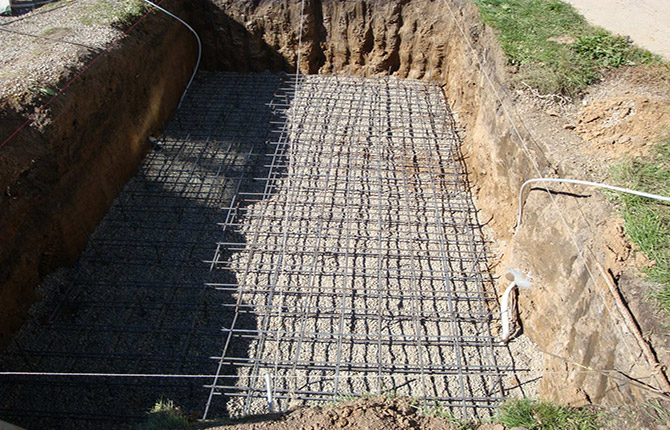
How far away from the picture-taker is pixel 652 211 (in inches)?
143

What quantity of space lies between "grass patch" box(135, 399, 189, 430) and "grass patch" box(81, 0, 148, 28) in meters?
5.53

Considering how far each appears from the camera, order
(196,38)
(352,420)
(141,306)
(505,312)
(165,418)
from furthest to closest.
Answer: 1. (196,38)
2. (141,306)
3. (505,312)
4. (165,418)
5. (352,420)

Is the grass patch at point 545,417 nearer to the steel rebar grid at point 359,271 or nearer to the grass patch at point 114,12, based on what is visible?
the steel rebar grid at point 359,271

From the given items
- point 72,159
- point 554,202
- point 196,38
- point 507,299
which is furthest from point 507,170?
point 196,38

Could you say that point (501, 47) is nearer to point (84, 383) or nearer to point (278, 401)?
point (278, 401)

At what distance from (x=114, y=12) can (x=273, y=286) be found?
203 inches

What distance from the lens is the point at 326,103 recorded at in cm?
784

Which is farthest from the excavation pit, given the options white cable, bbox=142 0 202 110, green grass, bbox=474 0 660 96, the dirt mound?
the dirt mound

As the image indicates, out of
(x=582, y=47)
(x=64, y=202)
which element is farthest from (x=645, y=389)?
(x=64, y=202)

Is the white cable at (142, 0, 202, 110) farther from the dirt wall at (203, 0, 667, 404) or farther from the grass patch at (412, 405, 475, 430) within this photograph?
the grass patch at (412, 405, 475, 430)

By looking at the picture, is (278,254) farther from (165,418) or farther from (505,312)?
(505,312)

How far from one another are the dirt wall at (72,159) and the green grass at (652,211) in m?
5.42

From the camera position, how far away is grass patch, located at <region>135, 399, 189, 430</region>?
11.1ft

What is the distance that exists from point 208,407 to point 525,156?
3.96 meters
